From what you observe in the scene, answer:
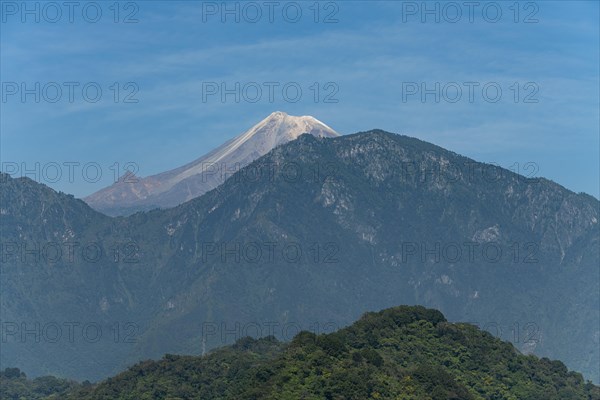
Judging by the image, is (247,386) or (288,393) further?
(247,386)

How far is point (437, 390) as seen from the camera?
19775cm

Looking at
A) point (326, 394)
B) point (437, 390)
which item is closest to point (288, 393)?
point (326, 394)

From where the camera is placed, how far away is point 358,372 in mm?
191500

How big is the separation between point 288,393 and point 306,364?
34.3 ft

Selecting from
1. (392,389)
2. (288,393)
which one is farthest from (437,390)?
(288,393)

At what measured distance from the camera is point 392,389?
191m

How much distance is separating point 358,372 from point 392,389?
173 inches

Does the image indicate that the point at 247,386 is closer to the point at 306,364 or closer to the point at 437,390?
the point at 306,364

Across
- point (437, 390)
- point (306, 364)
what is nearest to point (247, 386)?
point (306, 364)

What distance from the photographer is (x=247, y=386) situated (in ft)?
651

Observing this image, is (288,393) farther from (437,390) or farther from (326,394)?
(437,390)

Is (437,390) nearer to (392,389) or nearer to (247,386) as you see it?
(392,389)

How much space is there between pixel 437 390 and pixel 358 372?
11849 mm

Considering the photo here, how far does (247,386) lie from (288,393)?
517 inches
